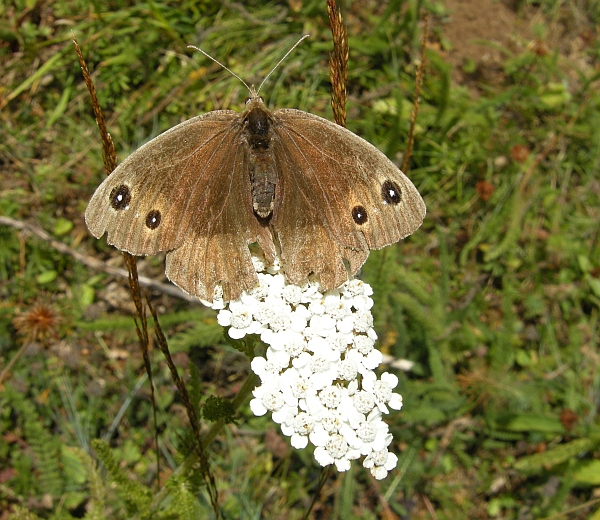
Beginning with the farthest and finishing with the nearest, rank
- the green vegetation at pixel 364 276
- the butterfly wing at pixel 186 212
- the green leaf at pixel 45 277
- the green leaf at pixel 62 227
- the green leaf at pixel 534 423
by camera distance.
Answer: the green leaf at pixel 62 227 < the green leaf at pixel 45 277 < the green leaf at pixel 534 423 < the green vegetation at pixel 364 276 < the butterfly wing at pixel 186 212

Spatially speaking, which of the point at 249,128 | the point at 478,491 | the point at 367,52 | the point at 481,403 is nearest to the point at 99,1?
the point at 367,52

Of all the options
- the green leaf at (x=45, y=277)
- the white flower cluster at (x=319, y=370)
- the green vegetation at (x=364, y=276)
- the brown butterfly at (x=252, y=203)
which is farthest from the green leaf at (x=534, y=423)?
the green leaf at (x=45, y=277)

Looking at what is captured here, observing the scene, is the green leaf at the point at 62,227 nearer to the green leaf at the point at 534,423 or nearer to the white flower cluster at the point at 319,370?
the white flower cluster at the point at 319,370

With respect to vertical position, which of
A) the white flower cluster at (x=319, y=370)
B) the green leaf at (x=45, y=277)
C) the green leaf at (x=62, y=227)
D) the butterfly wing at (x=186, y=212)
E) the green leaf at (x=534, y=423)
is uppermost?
the butterfly wing at (x=186, y=212)

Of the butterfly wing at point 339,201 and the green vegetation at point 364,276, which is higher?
the butterfly wing at point 339,201

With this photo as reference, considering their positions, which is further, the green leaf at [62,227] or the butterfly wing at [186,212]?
the green leaf at [62,227]

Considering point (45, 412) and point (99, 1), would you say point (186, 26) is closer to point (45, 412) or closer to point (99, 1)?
point (99, 1)

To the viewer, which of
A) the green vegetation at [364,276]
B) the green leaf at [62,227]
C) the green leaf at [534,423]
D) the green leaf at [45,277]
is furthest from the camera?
the green leaf at [62,227]

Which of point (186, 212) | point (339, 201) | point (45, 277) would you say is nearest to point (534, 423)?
point (339, 201)
